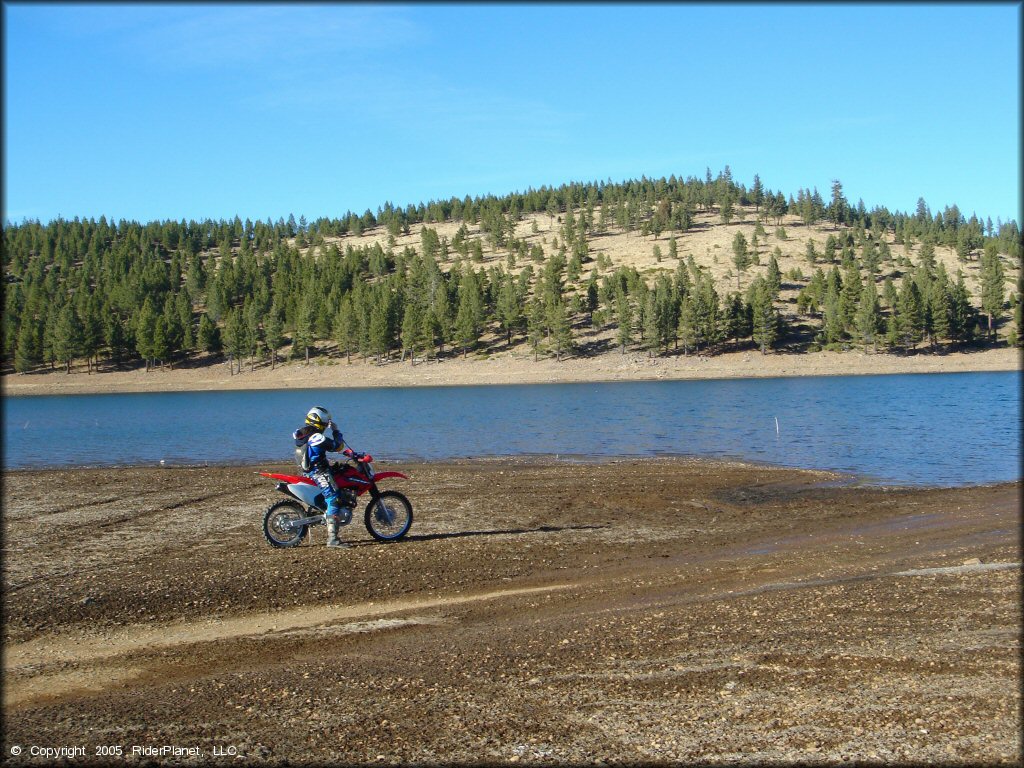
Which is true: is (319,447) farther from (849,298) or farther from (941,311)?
(849,298)

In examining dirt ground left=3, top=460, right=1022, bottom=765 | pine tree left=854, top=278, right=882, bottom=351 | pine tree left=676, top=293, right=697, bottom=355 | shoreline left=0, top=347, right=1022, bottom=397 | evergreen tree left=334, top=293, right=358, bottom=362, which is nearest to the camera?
dirt ground left=3, top=460, right=1022, bottom=765

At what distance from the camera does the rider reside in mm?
14789

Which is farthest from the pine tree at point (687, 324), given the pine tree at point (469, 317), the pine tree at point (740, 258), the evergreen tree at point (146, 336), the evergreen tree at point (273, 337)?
the evergreen tree at point (146, 336)

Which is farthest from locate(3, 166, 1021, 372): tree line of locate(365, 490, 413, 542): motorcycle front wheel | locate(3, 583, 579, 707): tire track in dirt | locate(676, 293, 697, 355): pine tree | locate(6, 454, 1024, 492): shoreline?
locate(3, 583, 579, 707): tire track in dirt

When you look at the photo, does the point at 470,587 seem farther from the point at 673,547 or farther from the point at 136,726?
the point at 136,726

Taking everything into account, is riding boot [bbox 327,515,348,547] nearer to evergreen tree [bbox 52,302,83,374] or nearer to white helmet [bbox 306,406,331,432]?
white helmet [bbox 306,406,331,432]

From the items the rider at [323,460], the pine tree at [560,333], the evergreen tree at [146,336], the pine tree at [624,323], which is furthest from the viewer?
the evergreen tree at [146,336]

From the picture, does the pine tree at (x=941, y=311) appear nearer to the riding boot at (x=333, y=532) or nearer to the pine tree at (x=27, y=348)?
the riding boot at (x=333, y=532)

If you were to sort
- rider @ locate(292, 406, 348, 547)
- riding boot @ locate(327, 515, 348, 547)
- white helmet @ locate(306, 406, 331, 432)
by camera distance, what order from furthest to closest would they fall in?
1. riding boot @ locate(327, 515, 348, 547)
2. rider @ locate(292, 406, 348, 547)
3. white helmet @ locate(306, 406, 331, 432)

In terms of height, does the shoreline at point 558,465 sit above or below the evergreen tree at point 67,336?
below

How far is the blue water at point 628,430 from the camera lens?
99.9 feet

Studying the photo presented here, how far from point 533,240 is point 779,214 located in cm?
6035

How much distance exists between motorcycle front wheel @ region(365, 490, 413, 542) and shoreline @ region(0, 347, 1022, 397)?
289 ft

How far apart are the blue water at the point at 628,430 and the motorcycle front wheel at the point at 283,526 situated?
56.8 ft
